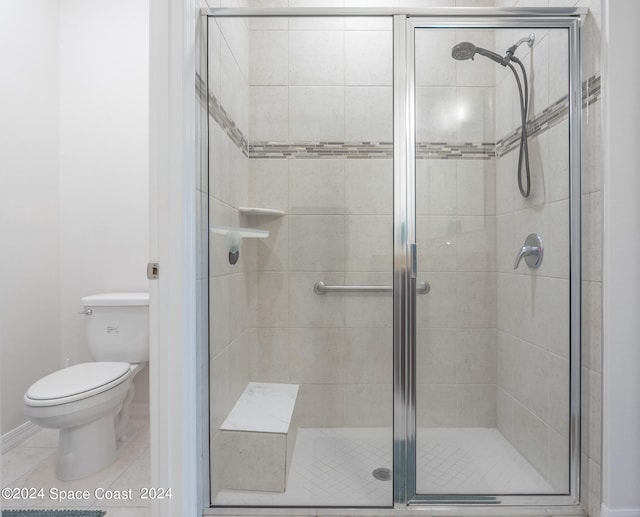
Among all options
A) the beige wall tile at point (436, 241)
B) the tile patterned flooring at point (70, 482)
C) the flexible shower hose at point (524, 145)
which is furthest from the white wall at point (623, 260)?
the tile patterned flooring at point (70, 482)

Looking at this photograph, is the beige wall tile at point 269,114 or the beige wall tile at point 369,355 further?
the beige wall tile at point 269,114

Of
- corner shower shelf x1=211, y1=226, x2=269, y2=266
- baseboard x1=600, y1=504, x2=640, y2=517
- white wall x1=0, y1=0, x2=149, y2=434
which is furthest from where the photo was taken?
white wall x1=0, y1=0, x2=149, y2=434

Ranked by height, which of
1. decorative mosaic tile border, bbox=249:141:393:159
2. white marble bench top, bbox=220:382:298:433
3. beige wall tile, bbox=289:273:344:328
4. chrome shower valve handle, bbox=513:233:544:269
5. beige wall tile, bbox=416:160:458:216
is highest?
decorative mosaic tile border, bbox=249:141:393:159

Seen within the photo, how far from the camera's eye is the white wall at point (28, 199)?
185 cm

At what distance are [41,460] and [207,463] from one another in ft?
3.21

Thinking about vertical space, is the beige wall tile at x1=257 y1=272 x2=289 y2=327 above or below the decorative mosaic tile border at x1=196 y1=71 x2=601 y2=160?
below

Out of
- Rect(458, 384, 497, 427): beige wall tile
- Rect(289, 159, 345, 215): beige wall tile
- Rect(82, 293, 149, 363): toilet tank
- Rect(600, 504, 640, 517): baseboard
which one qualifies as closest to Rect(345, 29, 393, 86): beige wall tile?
Rect(289, 159, 345, 215): beige wall tile

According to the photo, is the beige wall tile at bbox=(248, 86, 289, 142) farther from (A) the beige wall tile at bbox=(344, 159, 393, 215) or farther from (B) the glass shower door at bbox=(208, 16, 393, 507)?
(A) the beige wall tile at bbox=(344, 159, 393, 215)

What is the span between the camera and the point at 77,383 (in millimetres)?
1611

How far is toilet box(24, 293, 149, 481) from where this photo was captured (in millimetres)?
1513

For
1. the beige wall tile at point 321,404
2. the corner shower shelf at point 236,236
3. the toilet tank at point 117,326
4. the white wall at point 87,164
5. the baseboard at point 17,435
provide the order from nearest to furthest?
the corner shower shelf at point 236,236
the beige wall tile at point 321,404
the baseboard at point 17,435
the toilet tank at point 117,326
the white wall at point 87,164

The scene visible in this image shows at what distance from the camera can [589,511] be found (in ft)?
4.32

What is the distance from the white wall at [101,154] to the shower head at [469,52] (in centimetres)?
170

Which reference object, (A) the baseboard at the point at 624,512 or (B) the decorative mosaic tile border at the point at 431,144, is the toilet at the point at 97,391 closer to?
(B) the decorative mosaic tile border at the point at 431,144
